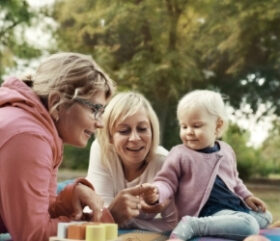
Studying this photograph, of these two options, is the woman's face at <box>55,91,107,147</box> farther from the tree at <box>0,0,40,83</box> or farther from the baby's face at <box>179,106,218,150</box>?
the tree at <box>0,0,40,83</box>

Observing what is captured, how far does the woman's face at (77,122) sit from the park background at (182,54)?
418 centimetres

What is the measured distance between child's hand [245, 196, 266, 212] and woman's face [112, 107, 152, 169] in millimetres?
375

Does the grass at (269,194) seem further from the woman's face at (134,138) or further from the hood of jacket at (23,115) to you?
the hood of jacket at (23,115)

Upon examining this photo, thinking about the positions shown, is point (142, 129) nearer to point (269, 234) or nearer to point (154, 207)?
point (154, 207)

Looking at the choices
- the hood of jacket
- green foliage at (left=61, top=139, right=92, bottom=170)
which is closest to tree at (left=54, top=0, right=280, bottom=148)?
green foliage at (left=61, top=139, right=92, bottom=170)

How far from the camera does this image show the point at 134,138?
174 centimetres

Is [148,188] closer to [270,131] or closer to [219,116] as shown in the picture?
[219,116]

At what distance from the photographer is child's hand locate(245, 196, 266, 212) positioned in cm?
176

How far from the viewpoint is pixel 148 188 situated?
1488 mm

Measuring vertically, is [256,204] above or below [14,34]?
below

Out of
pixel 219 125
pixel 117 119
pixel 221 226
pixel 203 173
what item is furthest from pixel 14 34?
pixel 221 226

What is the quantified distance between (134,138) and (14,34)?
4743mm

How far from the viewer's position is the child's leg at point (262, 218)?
1731 millimetres

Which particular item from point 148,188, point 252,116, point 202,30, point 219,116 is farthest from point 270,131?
point 148,188
